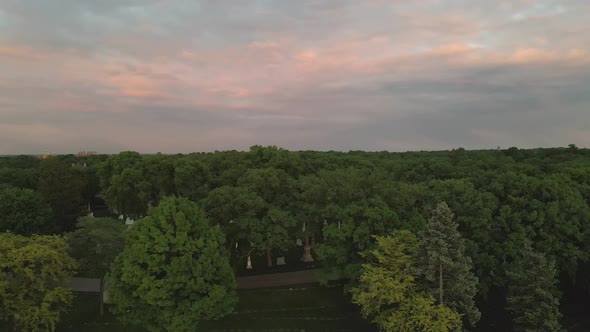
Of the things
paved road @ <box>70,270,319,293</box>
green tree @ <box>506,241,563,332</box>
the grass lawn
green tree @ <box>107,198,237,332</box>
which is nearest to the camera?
green tree @ <box>107,198,237,332</box>

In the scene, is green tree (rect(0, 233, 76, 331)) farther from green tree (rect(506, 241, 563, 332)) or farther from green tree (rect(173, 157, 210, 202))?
green tree (rect(506, 241, 563, 332))

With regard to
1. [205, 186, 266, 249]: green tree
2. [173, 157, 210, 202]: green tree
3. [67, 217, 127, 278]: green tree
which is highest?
[173, 157, 210, 202]: green tree

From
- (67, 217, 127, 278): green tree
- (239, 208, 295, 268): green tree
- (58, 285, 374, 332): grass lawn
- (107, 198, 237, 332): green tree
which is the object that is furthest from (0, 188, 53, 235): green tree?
(239, 208, 295, 268): green tree

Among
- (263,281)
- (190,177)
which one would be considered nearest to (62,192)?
(190,177)

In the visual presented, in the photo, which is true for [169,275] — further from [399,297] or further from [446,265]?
[446,265]

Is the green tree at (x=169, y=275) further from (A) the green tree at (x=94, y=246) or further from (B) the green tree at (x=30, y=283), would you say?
(A) the green tree at (x=94, y=246)
